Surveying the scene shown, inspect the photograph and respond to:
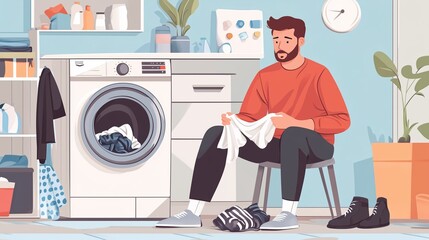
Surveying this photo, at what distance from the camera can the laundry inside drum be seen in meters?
5.19


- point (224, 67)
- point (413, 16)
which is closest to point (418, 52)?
point (413, 16)

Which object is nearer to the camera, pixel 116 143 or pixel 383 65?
pixel 116 143

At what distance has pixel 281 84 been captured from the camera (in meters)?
4.55

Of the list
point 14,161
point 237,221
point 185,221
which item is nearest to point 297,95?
point 237,221

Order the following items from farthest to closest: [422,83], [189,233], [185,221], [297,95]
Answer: [422,83], [297,95], [185,221], [189,233]

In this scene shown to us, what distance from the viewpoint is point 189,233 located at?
161 inches

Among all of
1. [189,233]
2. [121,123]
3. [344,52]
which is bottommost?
[189,233]

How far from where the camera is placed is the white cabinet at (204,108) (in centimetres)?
528

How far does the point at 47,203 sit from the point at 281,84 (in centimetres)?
158

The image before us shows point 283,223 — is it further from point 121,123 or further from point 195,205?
point 121,123

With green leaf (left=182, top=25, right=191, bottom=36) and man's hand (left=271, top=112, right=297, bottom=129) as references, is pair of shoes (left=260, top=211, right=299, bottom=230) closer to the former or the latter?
man's hand (left=271, top=112, right=297, bottom=129)

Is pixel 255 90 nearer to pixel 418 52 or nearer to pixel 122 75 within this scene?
pixel 122 75

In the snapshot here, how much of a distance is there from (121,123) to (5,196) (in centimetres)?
77

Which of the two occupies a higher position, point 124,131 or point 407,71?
point 407,71
